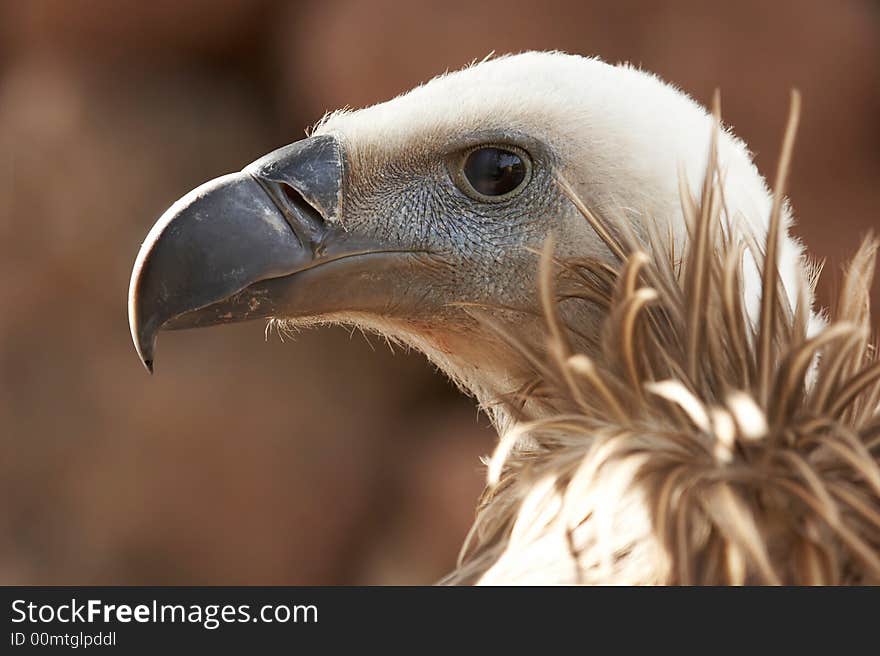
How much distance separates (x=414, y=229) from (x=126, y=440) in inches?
103

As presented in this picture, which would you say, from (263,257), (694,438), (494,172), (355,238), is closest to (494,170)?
(494,172)

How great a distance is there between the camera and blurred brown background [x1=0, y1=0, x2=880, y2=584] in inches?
145

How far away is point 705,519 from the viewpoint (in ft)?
3.34

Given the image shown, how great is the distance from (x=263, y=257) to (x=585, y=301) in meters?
0.37

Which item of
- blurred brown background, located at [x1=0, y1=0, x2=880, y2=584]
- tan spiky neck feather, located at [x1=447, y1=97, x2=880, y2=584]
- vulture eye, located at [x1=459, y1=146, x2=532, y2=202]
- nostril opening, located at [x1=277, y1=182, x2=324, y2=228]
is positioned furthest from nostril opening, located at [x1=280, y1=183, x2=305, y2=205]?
blurred brown background, located at [x1=0, y1=0, x2=880, y2=584]

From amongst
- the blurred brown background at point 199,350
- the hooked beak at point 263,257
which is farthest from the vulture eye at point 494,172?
the blurred brown background at point 199,350

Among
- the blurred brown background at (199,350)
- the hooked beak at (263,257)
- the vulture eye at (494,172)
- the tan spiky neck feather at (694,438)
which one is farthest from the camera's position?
the blurred brown background at (199,350)

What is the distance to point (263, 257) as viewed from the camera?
1349mm

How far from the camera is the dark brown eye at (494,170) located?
144cm

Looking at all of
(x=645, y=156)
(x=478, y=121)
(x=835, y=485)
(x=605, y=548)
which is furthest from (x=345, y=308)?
(x=835, y=485)

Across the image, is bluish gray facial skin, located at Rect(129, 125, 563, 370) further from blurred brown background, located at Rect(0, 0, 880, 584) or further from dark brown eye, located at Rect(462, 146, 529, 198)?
blurred brown background, located at Rect(0, 0, 880, 584)

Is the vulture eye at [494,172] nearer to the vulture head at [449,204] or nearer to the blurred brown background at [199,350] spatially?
the vulture head at [449,204]

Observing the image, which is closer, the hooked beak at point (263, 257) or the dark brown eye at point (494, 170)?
the hooked beak at point (263, 257)

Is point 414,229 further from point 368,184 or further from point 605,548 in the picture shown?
point 605,548
